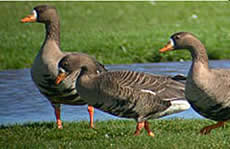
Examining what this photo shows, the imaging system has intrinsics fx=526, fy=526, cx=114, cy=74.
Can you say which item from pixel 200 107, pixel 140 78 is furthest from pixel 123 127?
pixel 200 107

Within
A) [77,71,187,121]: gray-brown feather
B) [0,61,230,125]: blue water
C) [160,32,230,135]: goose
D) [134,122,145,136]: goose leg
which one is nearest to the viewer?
[160,32,230,135]: goose

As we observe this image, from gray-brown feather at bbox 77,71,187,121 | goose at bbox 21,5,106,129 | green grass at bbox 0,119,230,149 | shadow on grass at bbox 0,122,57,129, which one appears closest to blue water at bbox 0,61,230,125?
shadow on grass at bbox 0,122,57,129

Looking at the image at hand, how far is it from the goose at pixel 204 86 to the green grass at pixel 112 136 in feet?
1.28

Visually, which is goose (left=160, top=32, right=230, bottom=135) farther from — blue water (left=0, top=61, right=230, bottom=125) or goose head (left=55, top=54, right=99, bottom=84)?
blue water (left=0, top=61, right=230, bottom=125)

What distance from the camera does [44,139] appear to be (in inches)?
294

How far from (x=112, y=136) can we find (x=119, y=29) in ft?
40.6

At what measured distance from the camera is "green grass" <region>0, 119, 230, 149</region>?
21.5 ft

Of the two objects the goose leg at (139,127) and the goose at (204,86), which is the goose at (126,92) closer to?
the goose leg at (139,127)

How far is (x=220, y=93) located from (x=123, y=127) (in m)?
1.97

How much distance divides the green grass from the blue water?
1.04m

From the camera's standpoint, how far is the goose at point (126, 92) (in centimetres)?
691

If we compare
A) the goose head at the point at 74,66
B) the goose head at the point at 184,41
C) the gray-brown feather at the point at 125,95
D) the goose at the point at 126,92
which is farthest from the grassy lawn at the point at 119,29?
the goose head at the point at 184,41

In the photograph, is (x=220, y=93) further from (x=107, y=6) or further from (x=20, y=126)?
(x=107, y=6)

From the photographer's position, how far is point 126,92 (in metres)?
6.91
